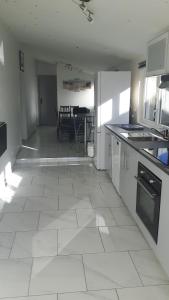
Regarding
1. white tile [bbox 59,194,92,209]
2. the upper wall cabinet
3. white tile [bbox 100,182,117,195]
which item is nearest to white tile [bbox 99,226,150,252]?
white tile [bbox 59,194,92,209]

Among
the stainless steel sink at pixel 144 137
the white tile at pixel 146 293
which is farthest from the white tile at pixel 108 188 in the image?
the white tile at pixel 146 293

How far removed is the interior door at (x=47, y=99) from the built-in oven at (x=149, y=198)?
8075 mm

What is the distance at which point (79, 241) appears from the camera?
8.15 feet

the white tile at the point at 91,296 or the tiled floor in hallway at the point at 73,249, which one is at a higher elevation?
the tiled floor in hallway at the point at 73,249

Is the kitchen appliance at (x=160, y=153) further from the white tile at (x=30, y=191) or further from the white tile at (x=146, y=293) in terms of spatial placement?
the white tile at (x=30, y=191)

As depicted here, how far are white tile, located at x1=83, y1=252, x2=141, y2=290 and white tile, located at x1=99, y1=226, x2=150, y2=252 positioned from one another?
11 cm

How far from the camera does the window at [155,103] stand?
3.45 meters

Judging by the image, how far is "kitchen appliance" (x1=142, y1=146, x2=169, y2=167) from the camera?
2.16 m

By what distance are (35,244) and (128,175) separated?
125 centimetres

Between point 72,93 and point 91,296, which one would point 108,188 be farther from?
point 72,93

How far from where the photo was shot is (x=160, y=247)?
203 centimetres

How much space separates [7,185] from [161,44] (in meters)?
2.82

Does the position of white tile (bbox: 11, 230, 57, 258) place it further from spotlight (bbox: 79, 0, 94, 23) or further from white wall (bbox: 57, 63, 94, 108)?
white wall (bbox: 57, 63, 94, 108)

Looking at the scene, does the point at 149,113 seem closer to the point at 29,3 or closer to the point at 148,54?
the point at 148,54
